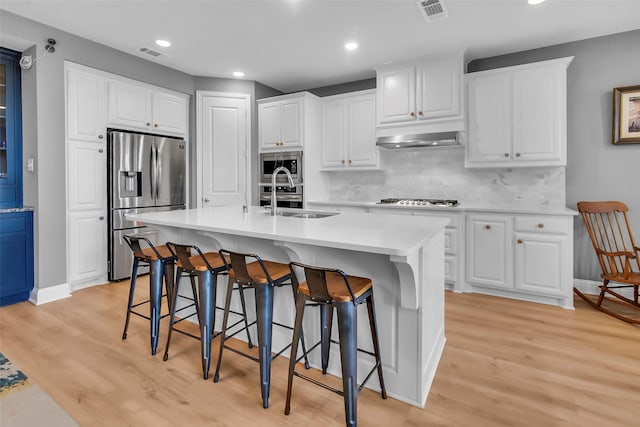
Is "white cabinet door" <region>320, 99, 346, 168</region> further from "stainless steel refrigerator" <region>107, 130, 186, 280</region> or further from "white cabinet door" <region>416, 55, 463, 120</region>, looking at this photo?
"stainless steel refrigerator" <region>107, 130, 186, 280</region>

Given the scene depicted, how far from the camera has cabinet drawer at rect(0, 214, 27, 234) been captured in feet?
10.5

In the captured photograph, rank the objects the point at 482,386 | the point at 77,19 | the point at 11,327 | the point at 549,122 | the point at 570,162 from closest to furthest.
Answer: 1. the point at 482,386
2. the point at 11,327
3. the point at 77,19
4. the point at 549,122
5. the point at 570,162

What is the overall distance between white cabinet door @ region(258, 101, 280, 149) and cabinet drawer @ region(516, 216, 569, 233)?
3.18 meters

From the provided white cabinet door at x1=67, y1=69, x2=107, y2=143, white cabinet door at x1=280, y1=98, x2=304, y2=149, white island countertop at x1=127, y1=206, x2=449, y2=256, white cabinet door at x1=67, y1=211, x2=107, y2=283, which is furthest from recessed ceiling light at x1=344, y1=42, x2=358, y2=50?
white cabinet door at x1=67, y1=211, x2=107, y2=283

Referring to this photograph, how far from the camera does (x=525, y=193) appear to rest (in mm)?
3834

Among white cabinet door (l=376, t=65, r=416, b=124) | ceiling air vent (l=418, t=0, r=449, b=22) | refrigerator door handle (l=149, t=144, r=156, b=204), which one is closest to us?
ceiling air vent (l=418, t=0, r=449, b=22)

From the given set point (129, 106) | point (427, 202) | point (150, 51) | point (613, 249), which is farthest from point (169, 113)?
point (613, 249)

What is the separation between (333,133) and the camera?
15.7 feet

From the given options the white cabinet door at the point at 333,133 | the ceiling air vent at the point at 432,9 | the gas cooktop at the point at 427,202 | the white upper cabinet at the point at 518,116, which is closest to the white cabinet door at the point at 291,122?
the white cabinet door at the point at 333,133

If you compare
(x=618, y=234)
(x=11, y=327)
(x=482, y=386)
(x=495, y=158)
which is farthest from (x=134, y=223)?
(x=618, y=234)

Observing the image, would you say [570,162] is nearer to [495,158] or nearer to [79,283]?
[495,158]

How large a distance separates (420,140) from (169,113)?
3256mm

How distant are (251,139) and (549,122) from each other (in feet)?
12.1

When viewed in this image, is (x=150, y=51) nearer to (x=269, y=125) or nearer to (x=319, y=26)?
(x=269, y=125)
